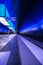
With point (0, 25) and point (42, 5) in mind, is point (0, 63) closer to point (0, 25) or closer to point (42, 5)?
point (42, 5)

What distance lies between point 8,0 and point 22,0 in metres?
1.93

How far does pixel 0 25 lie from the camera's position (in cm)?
1183

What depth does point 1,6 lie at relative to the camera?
5277 millimetres

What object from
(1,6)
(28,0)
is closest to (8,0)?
(1,6)

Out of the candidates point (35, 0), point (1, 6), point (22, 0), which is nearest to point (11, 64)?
point (1, 6)

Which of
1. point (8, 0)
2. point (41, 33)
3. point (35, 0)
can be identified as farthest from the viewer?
point (41, 33)

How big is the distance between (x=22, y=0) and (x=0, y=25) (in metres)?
4.46

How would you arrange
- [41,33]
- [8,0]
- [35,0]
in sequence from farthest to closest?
[41,33]
[35,0]
[8,0]

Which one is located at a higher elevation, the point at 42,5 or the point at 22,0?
the point at 22,0

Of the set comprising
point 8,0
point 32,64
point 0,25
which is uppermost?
point 8,0

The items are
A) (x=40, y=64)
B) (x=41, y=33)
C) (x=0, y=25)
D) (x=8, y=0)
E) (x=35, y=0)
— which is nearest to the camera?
(x=40, y=64)

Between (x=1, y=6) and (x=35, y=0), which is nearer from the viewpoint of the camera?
(x=1, y=6)

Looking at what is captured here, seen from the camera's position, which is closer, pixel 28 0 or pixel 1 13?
pixel 1 13

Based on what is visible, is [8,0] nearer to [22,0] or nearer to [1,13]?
[1,13]
